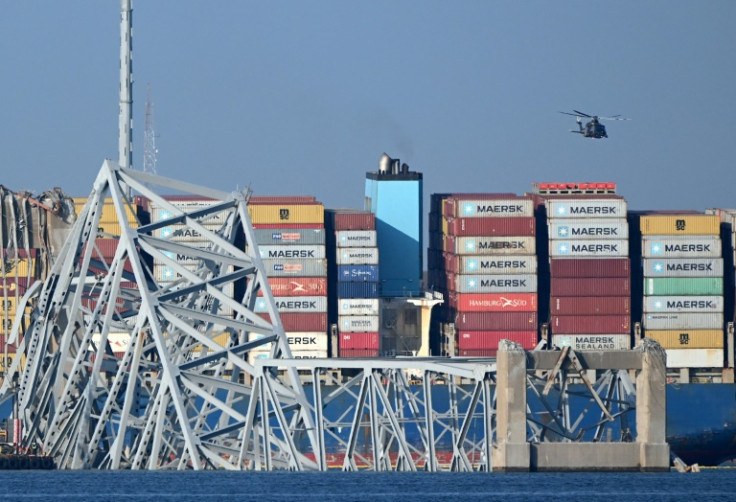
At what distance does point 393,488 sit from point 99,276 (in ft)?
72.5

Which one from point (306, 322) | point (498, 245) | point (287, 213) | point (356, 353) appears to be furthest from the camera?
point (498, 245)

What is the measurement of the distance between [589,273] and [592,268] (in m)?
0.39

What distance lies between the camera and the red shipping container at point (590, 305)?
14012 cm

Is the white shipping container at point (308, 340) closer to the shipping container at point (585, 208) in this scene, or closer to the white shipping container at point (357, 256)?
the white shipping container at point (357, 256)

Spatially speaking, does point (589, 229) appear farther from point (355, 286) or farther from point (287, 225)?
point (287, 225)

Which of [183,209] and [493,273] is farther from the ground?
[183,209]

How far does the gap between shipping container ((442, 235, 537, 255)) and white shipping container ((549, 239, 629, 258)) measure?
1.61m

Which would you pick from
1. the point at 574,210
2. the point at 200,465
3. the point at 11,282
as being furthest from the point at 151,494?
the point at 574,210

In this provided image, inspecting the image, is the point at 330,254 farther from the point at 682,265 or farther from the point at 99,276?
the point at 99,276

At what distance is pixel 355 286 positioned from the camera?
141375 millimetres

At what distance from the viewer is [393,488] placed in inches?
3142

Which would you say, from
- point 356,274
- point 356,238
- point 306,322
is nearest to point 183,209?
point 306,322

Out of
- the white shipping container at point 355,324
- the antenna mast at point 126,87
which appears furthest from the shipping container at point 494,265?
the antenna mast at point 126,87

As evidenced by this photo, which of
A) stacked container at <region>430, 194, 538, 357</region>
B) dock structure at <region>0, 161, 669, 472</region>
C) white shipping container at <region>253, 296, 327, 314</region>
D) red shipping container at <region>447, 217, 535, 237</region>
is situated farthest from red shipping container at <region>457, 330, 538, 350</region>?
dock structure at <region>0, 161, 669, 472</region>
